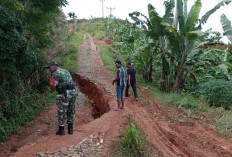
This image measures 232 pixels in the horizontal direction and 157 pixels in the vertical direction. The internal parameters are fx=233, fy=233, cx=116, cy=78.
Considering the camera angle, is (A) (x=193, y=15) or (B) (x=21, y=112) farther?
(A) (x=193, y=15)

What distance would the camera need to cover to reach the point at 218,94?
994cm

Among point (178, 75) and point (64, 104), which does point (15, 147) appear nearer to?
point (64, 104)

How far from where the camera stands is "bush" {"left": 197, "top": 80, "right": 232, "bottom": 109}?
980 centimetres

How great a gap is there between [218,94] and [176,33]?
3165 millimetres

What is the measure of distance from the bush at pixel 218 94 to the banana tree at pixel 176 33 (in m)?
1.46

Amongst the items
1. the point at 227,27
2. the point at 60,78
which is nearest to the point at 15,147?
the point at 60,78

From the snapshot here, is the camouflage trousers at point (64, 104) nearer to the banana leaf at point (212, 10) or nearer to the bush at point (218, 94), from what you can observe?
the bush at point (218, 94)

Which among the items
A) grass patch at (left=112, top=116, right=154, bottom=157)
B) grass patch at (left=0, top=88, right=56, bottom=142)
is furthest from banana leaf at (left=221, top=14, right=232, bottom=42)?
grass patch at (left=0, top=88, right=56, bottom=142)

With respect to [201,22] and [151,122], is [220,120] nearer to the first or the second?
[151,122]

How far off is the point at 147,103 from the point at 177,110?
1.17m

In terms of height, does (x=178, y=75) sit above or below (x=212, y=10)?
below

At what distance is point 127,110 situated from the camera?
755 centimetres

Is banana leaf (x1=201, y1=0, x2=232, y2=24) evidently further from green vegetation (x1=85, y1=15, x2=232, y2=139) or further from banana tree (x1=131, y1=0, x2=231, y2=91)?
green vegetation (x1=85, y1=15, x2=232, y2=139)

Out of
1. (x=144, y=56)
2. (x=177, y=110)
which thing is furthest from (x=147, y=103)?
(x=144, y=56)
